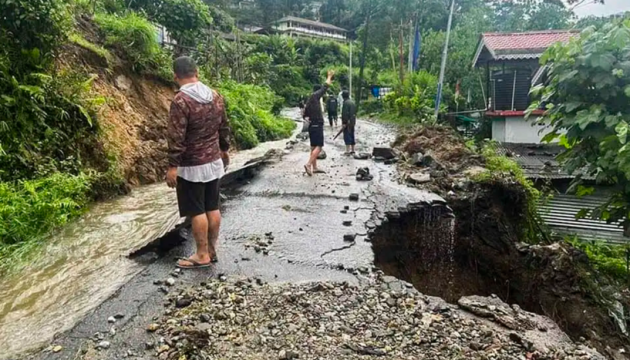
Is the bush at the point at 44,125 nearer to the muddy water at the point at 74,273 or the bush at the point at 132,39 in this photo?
the muddy water at the point at 74,273

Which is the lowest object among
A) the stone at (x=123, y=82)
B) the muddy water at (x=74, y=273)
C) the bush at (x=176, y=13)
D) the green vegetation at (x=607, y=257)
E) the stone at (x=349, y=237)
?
the green vegetation at (x=607, y=257)

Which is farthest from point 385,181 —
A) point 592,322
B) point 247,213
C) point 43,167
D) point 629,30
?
point 43,167

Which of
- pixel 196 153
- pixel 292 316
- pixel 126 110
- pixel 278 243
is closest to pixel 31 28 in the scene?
pixel 126 110

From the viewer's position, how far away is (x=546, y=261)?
23.8 feet

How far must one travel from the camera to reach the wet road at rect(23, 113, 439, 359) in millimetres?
3562

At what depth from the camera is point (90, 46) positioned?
9.74 m

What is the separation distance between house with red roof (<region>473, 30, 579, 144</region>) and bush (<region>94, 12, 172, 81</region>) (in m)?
12.3

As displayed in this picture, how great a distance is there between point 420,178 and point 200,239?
229 inches

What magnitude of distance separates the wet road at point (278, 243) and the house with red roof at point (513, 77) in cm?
881

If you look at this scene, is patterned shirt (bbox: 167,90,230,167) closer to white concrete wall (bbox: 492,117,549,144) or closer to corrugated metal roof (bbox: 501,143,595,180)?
corrugated metal roof (bbox: 501,143,595,180)

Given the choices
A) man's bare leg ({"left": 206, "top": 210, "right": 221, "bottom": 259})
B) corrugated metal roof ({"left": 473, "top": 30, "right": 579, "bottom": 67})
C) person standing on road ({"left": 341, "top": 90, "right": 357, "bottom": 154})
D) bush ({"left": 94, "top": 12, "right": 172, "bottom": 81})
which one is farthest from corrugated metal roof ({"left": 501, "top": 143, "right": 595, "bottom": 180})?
bush ({"left": 94, "top": 12, "right": 172, "bottom": 81})

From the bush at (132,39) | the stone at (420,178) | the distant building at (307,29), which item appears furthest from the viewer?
the distant building at (307,29)

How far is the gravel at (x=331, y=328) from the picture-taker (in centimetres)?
329

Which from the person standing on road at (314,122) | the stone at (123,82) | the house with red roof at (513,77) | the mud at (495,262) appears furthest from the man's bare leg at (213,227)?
the house with red roof at (513,77)
